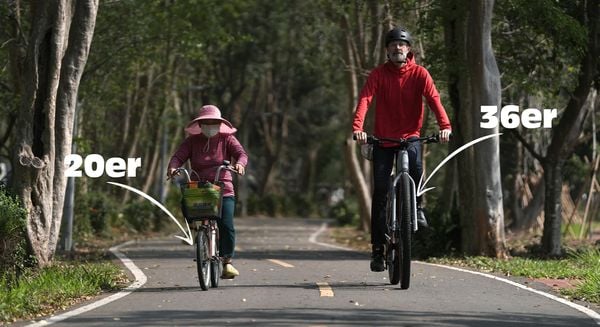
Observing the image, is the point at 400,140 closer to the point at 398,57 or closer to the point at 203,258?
the point at 398,57

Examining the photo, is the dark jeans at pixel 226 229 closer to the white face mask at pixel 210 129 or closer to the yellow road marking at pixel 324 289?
the white face mask at pixel 210 129

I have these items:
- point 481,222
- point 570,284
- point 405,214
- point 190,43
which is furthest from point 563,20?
point 190,43

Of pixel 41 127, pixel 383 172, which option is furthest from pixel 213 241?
pixel 41 127

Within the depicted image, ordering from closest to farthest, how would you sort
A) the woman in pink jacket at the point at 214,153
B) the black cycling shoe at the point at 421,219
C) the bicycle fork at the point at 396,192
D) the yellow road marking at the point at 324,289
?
1. the yellow road marking at the point at 324,289
2. the bicycle fork at the point at 396,192
3. the black cycling shoe at the point at 421,219
4. the woman in pink jacket at the point at 214,153

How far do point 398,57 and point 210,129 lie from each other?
2047 millimetres

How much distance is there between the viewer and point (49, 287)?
1274 cm

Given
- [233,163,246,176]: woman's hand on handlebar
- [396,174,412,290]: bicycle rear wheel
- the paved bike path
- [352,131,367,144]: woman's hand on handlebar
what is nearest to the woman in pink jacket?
[233,163,246,176]: woman's hand on handlebar

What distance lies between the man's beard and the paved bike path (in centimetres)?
220

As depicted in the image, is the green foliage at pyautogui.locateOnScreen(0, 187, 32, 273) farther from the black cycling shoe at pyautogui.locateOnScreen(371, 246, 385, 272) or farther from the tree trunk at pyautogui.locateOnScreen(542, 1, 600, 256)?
the tree trunk at pyautogui.locateOnScreen(542, 1, 600, 256)

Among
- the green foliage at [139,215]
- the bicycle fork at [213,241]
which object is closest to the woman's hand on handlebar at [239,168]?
the bicycle fork at [213,241]

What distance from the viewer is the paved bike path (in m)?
10.2

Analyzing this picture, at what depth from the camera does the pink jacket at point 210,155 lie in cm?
1332

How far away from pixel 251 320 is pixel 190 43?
24.7 meters

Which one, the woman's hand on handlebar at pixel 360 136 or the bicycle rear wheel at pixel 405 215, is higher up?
the woman's hand on handlebar at pixel 360 136
